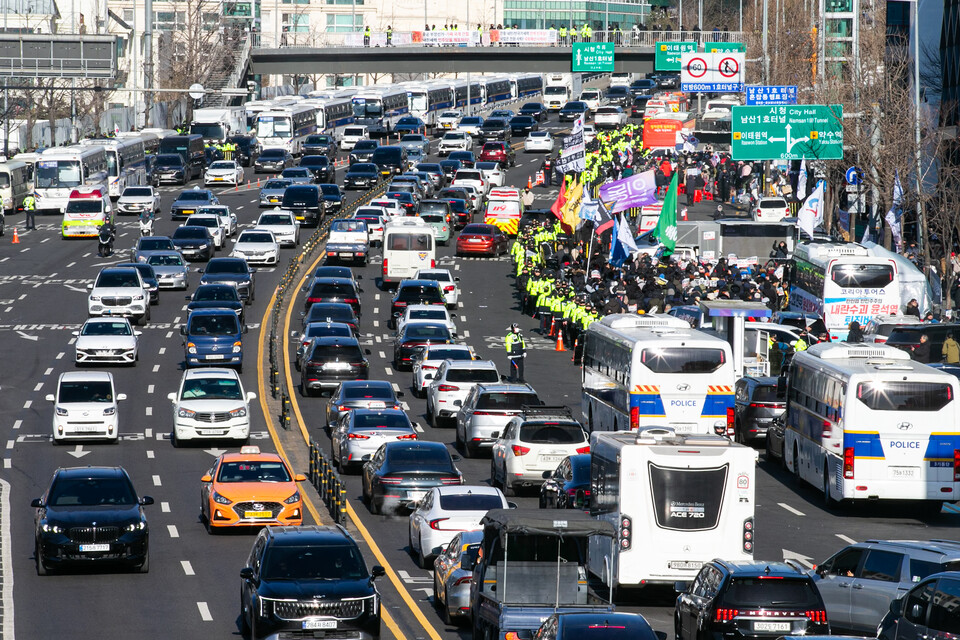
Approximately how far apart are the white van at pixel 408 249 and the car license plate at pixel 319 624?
3874 cm

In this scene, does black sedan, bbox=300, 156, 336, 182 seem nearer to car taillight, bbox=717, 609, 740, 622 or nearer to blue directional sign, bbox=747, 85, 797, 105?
blue directional sign, bbox=747, 85, 797, 105

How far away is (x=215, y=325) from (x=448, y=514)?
70.1 feet

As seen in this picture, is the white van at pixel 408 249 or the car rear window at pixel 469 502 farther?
the white van at pixel 408 249

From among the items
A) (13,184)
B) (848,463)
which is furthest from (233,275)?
(848,463)

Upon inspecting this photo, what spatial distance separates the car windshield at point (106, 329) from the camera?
144 feet

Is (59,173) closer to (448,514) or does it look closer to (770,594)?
(448,514)

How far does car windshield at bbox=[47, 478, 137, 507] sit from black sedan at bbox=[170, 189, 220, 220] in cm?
4347

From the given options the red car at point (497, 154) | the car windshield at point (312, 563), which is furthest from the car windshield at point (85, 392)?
the red car at point (497, 154)

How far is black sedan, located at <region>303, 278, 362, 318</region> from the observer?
51.1 m

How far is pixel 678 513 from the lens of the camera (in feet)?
72.1

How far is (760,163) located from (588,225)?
26.7 meters

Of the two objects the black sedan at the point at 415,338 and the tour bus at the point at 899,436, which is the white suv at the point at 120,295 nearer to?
the black sedan at the point at 415,338

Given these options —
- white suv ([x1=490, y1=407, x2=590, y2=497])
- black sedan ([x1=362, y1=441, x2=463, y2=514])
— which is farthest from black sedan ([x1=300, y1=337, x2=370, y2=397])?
black sedan ([x1=362, y1=441, x2=463, y2=514])

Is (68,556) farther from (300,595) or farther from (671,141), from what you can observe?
(671,141)
